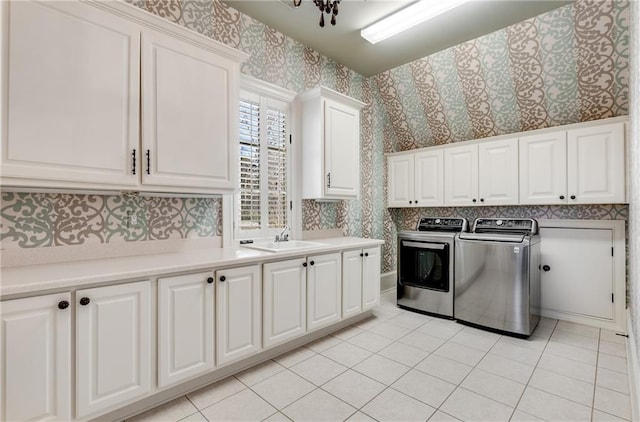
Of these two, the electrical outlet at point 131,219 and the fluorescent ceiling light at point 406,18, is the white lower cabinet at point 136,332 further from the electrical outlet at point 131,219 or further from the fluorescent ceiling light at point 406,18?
the fluorescent ceiling light at point 406,18

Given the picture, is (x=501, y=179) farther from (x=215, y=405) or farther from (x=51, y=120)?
(x=51, y=120)

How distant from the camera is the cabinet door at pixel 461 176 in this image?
12.4 ft

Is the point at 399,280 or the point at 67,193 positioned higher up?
the point at 67,193

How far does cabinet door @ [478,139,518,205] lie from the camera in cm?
348

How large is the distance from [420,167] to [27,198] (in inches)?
157

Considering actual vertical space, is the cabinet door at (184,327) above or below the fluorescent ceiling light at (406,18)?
below

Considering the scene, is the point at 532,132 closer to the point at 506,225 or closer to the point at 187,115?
the point at 506,225

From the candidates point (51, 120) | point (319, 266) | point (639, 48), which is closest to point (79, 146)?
point (51, 120)

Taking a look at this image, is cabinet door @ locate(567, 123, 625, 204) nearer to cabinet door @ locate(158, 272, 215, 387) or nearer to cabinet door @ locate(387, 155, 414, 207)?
cabinet door @ locate(387, 155, 414, 207)

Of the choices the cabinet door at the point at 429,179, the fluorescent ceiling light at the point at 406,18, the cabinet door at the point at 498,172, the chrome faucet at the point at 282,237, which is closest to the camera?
the fluorescent ceiling light at the point at 406,18

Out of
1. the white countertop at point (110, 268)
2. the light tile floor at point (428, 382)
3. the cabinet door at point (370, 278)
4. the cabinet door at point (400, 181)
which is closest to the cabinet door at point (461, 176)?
the cabinet door at point (400, 181)

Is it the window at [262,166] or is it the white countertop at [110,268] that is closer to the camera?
the white countertop at [110,268]

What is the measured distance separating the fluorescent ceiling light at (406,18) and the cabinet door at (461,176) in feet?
5.46

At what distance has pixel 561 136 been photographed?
3184mm
